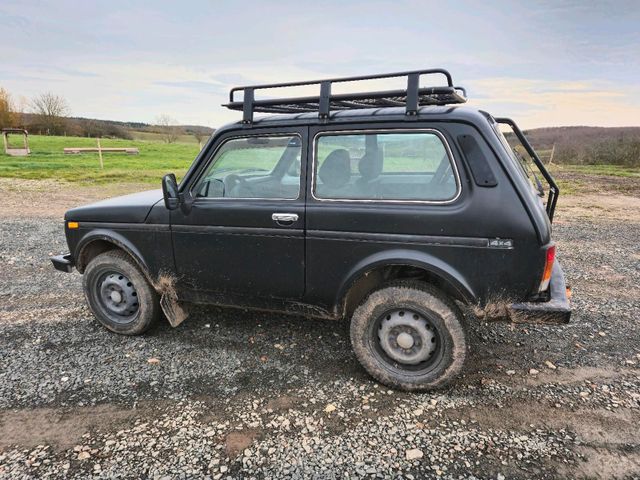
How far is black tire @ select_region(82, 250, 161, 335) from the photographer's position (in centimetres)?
408

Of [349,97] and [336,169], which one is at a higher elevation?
[349,97]

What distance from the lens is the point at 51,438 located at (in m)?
2.78

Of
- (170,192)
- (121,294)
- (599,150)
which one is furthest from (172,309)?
(599,150)

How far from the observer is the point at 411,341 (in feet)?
10.6

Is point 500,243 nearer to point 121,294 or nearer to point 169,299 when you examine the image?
point 169,299

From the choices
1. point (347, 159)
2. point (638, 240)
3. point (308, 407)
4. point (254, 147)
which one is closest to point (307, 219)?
point (347, 159)

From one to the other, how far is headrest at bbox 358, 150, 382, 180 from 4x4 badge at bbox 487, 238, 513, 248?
954 mm

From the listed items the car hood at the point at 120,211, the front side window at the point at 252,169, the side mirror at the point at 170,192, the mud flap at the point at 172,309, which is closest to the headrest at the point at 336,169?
the front side window at the point at 252,169

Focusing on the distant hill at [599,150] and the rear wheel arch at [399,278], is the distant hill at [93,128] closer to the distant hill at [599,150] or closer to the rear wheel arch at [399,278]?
the distant hill at [599,150]

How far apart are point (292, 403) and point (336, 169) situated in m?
1.77

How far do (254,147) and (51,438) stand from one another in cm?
252

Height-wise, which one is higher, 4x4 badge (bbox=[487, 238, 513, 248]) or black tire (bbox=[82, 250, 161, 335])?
4x4 badge (bbox=[487, 238, 513, 248])

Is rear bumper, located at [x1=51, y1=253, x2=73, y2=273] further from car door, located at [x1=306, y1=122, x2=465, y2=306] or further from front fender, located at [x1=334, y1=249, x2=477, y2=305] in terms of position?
front fender, located at [x1=334, y1=249, x2=477, y2=305]

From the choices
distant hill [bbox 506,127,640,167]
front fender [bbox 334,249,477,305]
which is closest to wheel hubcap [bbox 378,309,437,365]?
front fender [bbox 334,249,477,305]
